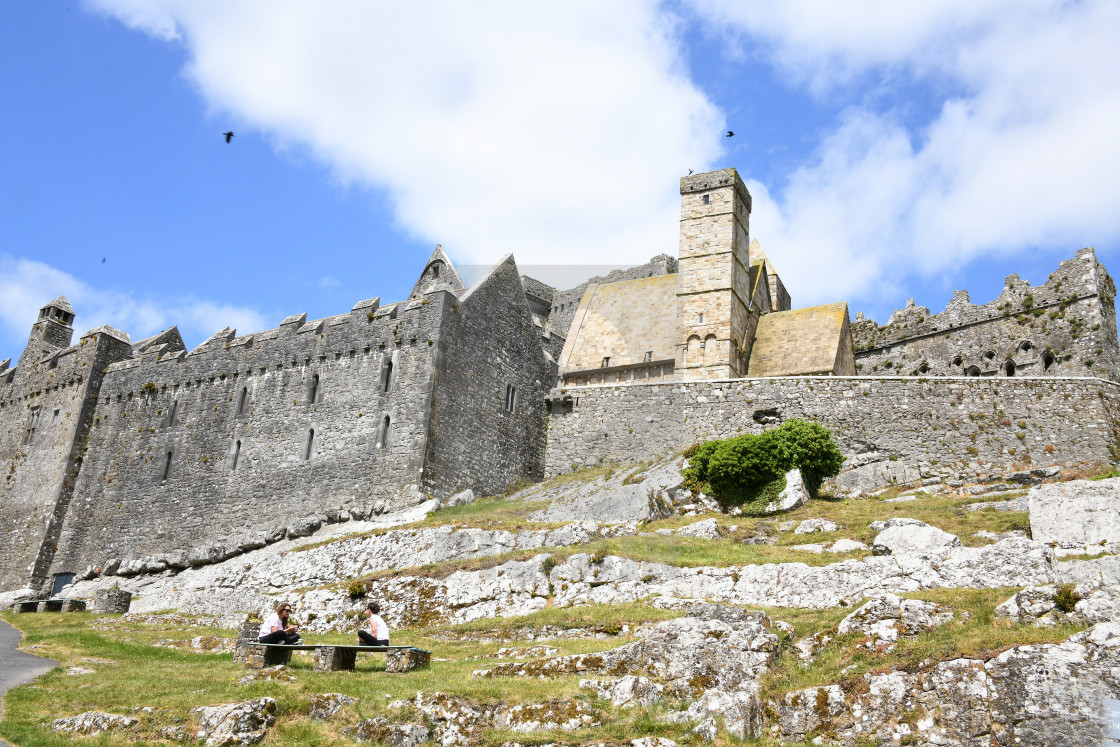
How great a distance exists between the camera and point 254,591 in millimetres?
32594

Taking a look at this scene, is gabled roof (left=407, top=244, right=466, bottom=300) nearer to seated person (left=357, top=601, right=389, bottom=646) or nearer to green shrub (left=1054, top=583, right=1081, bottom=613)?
seated person (left=357, top=601, right=389, bottom=646)

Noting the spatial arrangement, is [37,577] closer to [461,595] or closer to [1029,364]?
[461,595]

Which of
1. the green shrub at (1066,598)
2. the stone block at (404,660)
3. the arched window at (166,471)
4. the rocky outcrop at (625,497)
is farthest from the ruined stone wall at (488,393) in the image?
the green shrub at (1066,598)

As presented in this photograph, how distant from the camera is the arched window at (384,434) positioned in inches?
1532

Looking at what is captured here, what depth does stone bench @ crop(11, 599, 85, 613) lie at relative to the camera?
33969 millimetres

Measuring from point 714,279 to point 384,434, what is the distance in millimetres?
17329

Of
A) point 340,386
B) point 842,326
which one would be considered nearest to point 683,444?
point 842,326

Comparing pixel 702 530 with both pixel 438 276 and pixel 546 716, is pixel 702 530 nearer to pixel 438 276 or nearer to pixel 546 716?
pixel 546 716

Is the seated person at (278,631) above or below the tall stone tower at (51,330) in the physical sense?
below

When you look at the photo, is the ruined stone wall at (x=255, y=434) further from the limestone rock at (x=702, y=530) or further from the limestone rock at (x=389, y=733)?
the limestone rock at (x=389, y=733)

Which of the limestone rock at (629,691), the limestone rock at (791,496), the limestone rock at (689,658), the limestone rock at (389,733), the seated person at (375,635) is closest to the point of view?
the limestone rock at (389,733)

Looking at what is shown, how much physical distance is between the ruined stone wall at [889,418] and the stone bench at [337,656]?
74.6 feet

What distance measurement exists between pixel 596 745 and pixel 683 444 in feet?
88.3

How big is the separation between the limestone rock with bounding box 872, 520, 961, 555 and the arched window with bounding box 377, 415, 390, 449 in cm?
2099
